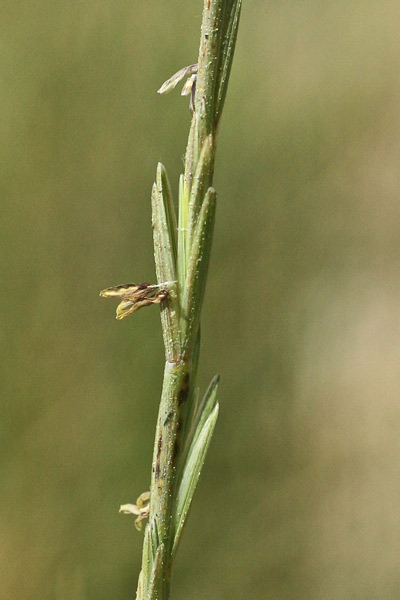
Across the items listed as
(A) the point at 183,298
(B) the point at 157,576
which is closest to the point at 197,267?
(A) the point at 183,298

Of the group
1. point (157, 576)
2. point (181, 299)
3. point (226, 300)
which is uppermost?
point (226, 300)

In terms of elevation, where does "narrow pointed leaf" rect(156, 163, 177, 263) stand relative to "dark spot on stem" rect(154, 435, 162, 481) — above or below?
above

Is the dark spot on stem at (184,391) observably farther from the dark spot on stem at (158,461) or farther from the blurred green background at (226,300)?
the blurred green background at (226,300)

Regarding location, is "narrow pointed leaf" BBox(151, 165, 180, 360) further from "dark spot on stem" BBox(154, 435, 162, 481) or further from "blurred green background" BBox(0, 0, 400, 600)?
"blurred green background" BBox(0, 0, 400, 600)

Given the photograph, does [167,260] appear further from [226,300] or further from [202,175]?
[226,300]

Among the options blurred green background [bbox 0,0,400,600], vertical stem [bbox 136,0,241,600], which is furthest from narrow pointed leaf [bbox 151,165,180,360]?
blurred green background [bbox 0,0,400,600]

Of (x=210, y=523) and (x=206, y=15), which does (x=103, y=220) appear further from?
(x=206, y=15)

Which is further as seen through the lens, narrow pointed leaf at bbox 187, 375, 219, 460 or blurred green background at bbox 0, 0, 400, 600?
blurred green background at bbox 0, 0, 400, 600

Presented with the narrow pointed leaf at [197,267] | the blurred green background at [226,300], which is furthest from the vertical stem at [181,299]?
the blurred green background at [226,300]

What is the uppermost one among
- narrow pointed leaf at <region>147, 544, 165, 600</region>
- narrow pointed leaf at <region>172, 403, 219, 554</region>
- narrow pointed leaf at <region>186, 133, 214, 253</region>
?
narrow pointed leaf at <region>186, 133, 214, 253</region>

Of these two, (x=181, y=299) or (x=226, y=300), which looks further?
(x=226, y=300)
